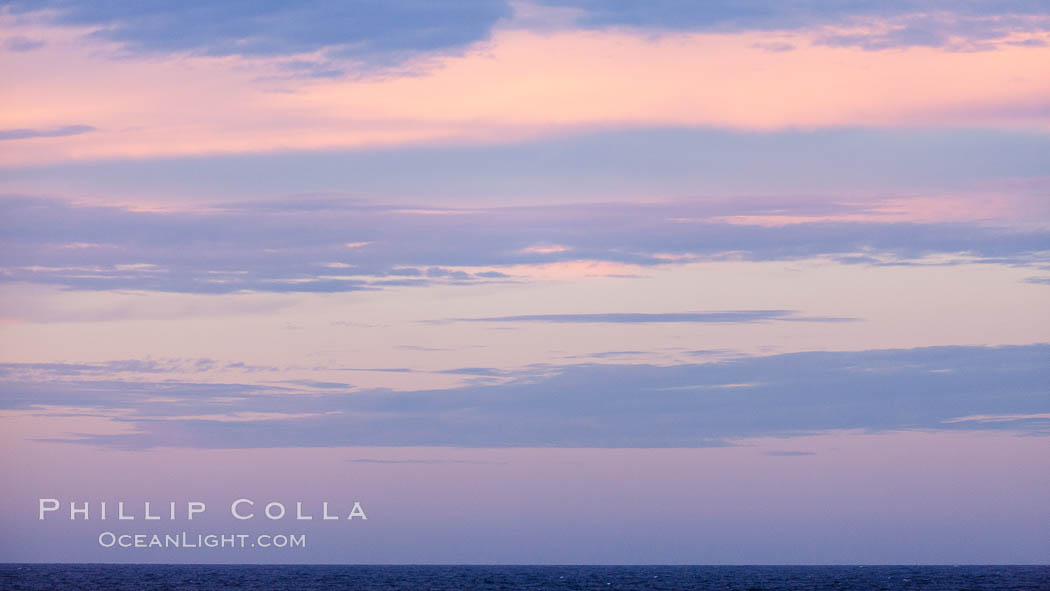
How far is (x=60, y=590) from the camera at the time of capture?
144625 millimetres

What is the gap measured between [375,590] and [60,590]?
35179 mm

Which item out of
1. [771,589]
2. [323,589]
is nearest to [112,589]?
[323,589]

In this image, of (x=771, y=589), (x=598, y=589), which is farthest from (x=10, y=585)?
(x=771, y=589)

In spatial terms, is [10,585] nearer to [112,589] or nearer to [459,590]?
[112,589]

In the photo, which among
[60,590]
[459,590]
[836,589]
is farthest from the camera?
[836,589]

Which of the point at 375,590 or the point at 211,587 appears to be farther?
the point at 375,590

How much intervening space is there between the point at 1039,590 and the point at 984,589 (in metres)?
12.1

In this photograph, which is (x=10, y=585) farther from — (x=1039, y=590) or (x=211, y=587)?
(x=1039, y=590)

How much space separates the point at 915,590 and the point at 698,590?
82.1ft

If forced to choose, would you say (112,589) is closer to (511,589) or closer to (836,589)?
(511,589)

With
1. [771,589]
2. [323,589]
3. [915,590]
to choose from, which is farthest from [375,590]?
[915,590]

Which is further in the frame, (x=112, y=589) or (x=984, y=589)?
(x=984, y=589)

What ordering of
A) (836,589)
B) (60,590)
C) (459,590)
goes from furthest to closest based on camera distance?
1. (836,589)
2. (459,590)
3. (60,590)

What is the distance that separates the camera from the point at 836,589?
545 ft
